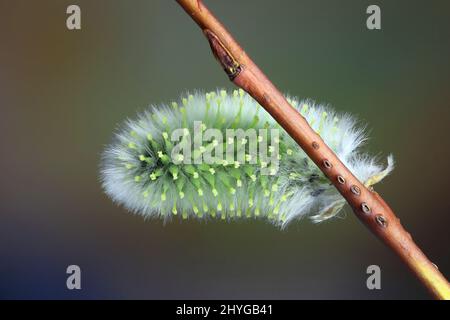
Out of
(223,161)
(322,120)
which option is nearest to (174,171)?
(223,161)

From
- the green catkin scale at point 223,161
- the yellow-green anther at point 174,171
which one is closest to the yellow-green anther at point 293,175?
the green catkin scale at point 223,161

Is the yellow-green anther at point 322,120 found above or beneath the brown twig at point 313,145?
above

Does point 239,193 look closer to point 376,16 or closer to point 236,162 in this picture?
point 236,162

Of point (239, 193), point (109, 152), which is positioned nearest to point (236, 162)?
point (239, 193)

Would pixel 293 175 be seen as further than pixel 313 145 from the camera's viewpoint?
Yes

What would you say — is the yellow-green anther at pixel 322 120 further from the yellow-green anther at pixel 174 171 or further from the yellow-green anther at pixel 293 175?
the yellow-green anther at pixel 174 171

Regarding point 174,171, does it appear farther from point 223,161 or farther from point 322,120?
point 322,120
